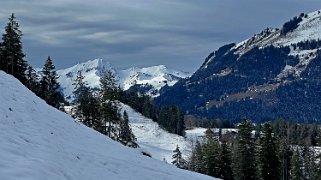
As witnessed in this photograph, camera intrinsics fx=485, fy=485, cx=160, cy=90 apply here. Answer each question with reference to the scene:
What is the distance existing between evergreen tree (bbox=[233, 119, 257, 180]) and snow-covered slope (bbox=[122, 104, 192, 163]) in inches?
3190

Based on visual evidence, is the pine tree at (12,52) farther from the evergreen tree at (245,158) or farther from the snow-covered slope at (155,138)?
the snow-covered slope at (155,138)

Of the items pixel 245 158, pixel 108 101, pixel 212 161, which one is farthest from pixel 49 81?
pixel 245 158

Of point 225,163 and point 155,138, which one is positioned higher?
point 225,163

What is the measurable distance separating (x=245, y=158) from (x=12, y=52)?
38.7 metres

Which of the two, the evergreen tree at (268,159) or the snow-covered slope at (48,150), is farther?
the evergreen tree at (268,159)

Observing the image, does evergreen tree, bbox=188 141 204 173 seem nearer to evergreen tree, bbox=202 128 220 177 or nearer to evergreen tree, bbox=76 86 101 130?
evergreen tree, bbox=202 128 220 177

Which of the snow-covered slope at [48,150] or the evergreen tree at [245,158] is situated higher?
the snow-covered slope at [48,150]

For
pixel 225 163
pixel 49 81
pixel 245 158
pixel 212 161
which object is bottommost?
pixel 225 163

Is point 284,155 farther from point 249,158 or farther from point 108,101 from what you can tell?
point 108,101

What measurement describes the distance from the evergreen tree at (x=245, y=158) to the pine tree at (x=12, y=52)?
35499mm

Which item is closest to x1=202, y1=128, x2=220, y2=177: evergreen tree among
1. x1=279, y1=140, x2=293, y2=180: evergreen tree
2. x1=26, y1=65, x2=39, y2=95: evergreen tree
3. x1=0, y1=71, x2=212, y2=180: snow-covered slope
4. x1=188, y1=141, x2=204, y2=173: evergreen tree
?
x1=188, y1=141, x2=204, y2=173: evergreen tree

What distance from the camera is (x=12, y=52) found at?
7475 centimetres

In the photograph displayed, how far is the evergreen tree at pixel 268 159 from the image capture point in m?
66.6

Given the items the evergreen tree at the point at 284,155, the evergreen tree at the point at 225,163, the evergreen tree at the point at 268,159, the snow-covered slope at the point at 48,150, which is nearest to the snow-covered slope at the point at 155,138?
the evergreen tree at the point at 284,155
